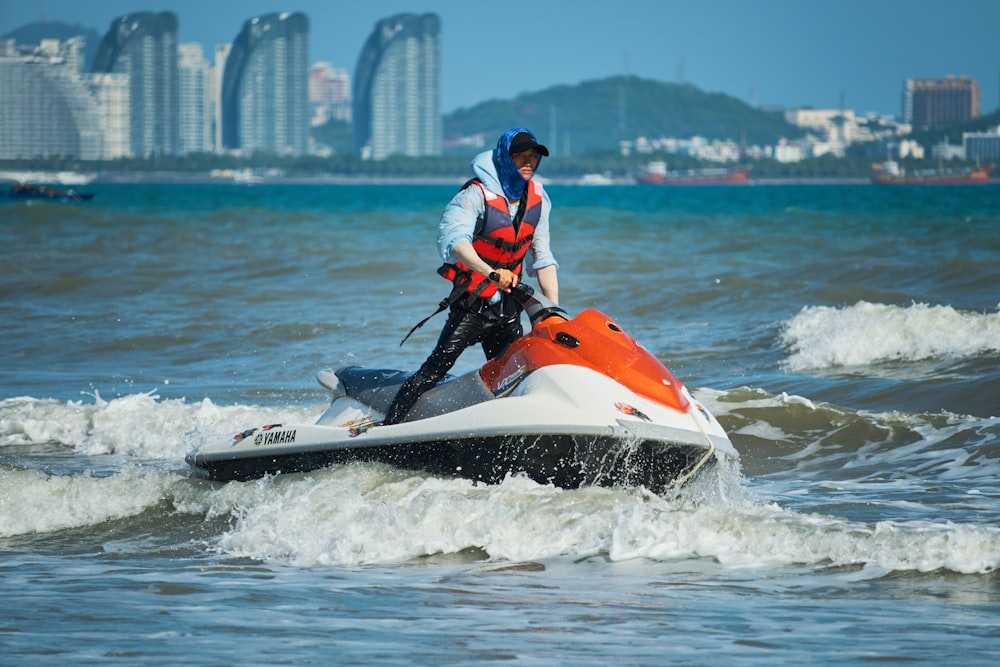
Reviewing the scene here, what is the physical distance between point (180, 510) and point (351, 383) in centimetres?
111

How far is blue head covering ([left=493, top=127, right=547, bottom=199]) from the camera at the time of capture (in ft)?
20.8

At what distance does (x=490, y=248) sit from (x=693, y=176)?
16116 centimetres

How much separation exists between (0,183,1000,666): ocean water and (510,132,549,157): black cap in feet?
5.00

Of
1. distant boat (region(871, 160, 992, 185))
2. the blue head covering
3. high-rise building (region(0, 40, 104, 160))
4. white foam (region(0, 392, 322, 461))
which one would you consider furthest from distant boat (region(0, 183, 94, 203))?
high-rise building (region(0, 40, 104, 160))

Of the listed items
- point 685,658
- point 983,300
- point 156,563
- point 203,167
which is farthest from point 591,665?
point 203,167

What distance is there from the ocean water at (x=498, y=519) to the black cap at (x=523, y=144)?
152 centimetres

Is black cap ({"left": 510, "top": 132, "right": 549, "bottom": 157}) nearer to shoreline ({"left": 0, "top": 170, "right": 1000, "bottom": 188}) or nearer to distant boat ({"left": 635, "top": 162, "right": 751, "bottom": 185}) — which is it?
shoreline ({"left": 0, "top": 170, "right": 1000, "bottom": 188})

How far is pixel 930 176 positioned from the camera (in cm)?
13325

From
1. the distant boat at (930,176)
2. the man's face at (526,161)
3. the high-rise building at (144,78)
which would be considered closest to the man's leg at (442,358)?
the man's face at (526,161)

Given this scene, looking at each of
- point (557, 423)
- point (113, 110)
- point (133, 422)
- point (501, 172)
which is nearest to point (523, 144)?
point (501, 172)

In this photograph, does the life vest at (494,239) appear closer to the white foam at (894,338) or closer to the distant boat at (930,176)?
the white foam at (894,338)

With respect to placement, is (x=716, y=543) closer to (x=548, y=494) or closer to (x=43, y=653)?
(x=548, y=494)

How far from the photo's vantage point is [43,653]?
461 centimetres

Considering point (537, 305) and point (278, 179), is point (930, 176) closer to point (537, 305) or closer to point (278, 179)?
point (278, 179)
